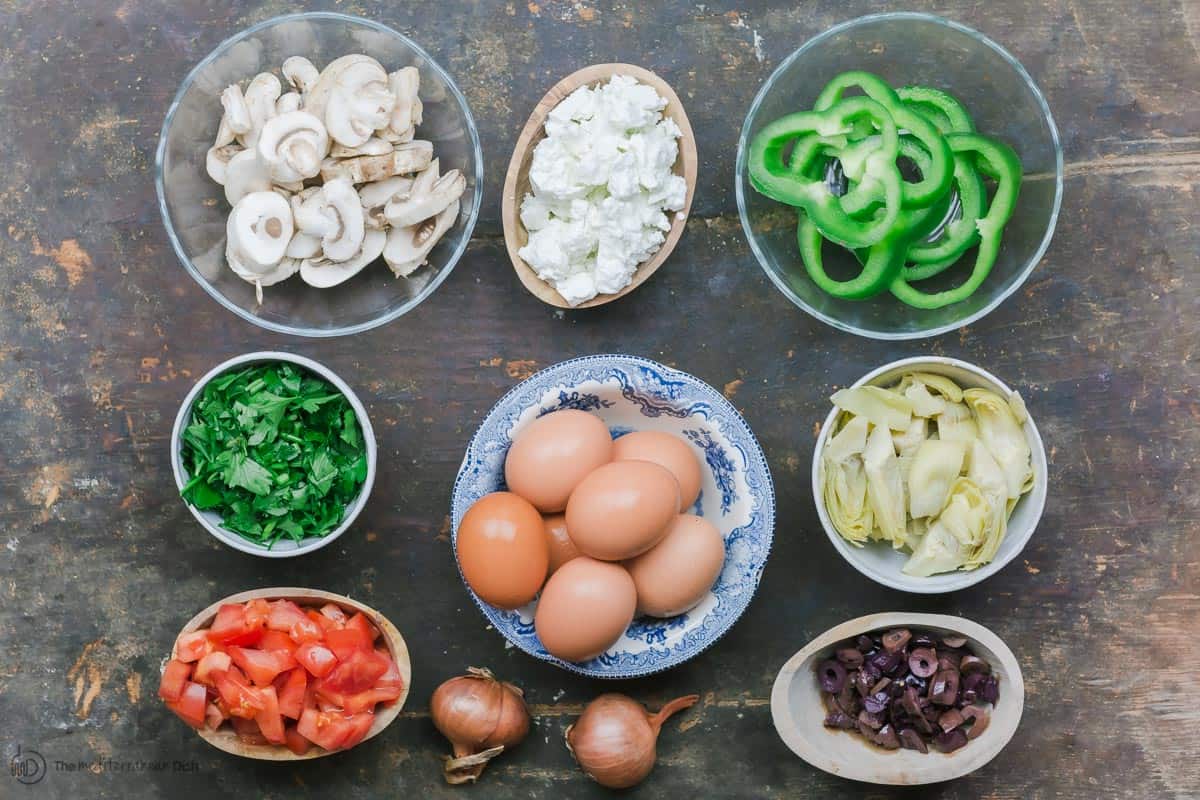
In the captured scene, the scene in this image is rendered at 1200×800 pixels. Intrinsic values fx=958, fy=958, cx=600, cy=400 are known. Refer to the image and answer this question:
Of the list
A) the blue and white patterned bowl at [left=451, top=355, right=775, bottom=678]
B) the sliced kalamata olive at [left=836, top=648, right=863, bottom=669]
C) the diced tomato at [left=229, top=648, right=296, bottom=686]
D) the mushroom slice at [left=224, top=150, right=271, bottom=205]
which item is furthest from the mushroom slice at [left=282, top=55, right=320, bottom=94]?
the sliced kalamata olive at [left=836, top=648, right=863, bottom=669]

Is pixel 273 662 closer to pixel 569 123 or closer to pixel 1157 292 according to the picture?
pixel 569 123

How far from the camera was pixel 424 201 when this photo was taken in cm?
168

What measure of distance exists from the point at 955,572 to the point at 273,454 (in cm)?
123

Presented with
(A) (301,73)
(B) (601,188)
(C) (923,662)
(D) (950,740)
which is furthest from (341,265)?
(D) (950,740)

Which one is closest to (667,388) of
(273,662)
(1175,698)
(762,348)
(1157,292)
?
(762,348)

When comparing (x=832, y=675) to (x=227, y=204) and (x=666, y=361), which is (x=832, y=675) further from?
(x=227, y=204)

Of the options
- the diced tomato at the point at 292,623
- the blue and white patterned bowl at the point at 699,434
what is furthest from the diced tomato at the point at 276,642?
the blue and white patterned bowl at the point at 699,434

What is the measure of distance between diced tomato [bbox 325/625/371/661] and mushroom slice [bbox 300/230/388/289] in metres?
0.61

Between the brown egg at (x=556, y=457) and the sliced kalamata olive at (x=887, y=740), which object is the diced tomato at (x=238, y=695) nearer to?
the brown egg at (x=556, y=457)

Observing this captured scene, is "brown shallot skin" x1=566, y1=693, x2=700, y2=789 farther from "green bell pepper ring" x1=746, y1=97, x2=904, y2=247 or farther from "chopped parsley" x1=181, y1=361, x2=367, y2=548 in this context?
"green bell pepper ring" x1=746, y1=97, x2=904, y2=247

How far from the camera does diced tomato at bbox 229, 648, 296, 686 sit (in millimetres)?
1603

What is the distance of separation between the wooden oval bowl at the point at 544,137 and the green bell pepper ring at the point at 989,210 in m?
0.41

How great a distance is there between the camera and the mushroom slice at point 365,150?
1.66 m

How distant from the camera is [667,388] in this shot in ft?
5.43
